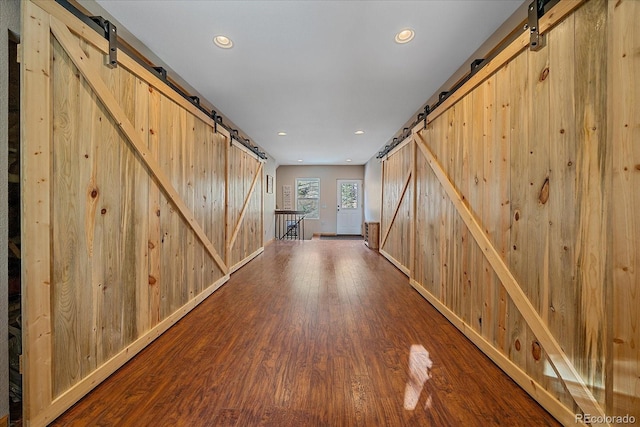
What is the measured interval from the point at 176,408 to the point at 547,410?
2.02 m

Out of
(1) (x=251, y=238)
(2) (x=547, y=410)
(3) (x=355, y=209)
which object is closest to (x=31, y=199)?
(2) (x=547, y=410)

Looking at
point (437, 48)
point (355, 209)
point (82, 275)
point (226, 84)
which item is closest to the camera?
point (82, 275)

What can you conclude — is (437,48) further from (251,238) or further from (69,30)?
(251,238)

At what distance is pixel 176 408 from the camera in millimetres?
1324

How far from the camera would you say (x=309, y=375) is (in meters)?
1.57

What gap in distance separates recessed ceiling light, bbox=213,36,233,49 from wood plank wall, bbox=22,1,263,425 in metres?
0.61

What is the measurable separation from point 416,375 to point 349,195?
28.3ft

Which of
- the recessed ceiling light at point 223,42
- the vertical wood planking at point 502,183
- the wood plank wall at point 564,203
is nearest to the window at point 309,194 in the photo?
the recessed ceiling light at point 223,42

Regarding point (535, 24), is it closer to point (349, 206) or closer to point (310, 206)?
point (349, 206)

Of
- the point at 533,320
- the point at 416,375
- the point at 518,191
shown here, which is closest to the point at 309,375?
the point at 416,375

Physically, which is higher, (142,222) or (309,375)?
(142,222)

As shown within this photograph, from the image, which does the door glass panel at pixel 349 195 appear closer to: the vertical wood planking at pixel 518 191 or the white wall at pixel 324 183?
the white wall at pixel 324 183

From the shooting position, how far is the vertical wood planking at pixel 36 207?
45.2 inches

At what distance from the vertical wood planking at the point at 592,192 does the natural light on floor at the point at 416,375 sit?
0.77 meters
